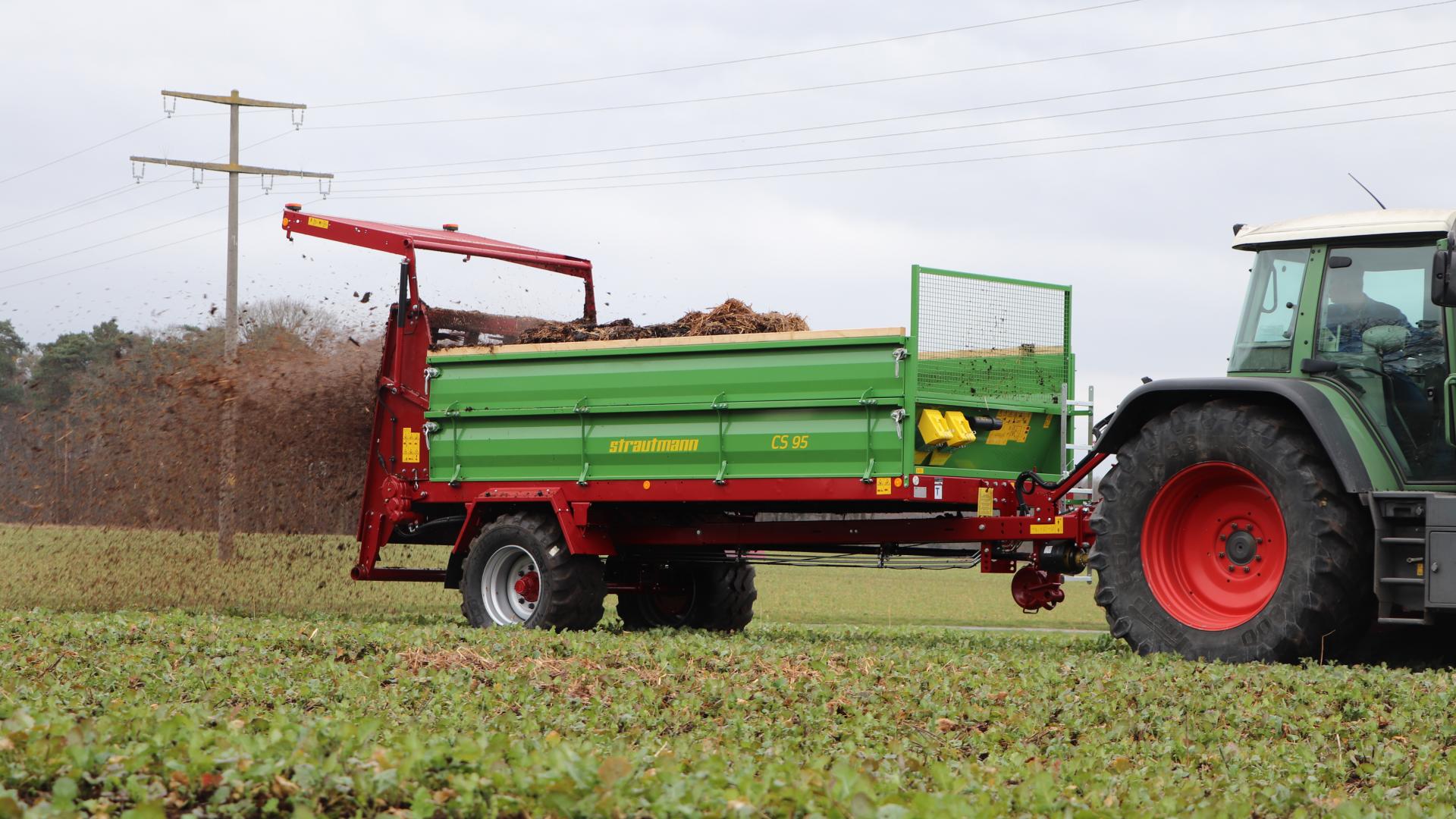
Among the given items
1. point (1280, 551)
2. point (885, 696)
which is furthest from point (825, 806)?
point (1280, 551)

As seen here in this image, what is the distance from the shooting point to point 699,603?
13453 mm

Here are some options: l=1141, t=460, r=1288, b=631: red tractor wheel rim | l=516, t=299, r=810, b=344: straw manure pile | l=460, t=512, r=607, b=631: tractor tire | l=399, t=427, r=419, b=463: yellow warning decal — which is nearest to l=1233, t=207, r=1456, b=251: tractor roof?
l=1141, t=460, r=1288, b=631: red tractor wheel rim

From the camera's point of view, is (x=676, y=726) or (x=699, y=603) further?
(x=699, y=603)

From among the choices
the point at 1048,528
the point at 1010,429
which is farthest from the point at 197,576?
the point at 1048,528

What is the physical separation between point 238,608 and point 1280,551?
962cm

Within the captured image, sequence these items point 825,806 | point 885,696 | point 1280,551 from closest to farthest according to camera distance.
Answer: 1. point 825,806
2. point 885,696
3. point 1280,551

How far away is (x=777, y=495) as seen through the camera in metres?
10.9

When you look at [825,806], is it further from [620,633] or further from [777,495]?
[620,633]

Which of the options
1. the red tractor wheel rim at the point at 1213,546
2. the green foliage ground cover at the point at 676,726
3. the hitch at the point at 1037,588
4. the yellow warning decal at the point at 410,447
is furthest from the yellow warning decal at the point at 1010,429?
the yellow warning decal at the point at 410,447

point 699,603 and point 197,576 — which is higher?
point 197,576

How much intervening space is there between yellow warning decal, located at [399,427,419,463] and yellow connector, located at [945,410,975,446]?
492 centimetres

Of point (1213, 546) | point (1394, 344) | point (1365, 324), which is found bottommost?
point (1213, 546)

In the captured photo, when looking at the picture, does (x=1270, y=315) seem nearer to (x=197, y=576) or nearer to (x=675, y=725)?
(x=675, y=725)

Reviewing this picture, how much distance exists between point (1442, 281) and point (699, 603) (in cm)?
728
